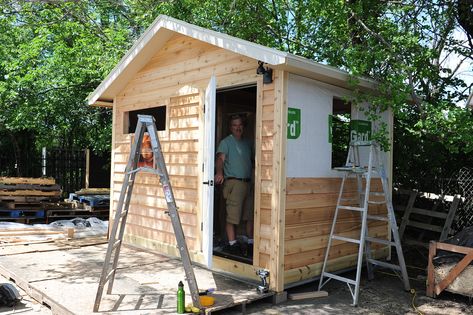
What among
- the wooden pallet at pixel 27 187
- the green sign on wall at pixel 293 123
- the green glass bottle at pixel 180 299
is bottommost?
the green glass bottle at pixel 180 299

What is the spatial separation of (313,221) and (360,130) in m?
1.64

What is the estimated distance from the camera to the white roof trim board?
471 centimetres

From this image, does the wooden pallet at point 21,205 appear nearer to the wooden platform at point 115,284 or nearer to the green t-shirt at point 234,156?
the wooden platform at point 115,284

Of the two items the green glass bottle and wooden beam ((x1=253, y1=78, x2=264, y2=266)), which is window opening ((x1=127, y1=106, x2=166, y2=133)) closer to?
wooden beam ((x1=253, y1=78, x2=264, y2=266))

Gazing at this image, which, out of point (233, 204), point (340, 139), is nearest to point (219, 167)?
point (233, 204)

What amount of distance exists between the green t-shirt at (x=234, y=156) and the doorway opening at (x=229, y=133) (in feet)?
1.04

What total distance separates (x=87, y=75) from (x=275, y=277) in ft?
30.9

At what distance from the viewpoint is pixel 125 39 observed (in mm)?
11531

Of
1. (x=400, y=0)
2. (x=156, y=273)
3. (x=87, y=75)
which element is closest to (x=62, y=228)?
(x=156, y=273)

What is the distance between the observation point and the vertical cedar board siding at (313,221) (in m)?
4.97

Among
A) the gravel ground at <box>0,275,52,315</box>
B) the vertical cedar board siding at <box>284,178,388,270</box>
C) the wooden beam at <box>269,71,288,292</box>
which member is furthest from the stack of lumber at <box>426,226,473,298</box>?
the gravel ground at <box>0,275,52,315</box>

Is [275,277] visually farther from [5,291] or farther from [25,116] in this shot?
[25,116]

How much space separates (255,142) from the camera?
230 inches

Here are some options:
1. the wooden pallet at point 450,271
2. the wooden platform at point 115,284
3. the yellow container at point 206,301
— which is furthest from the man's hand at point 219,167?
the wooden pallet at point 450,271
